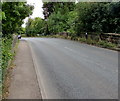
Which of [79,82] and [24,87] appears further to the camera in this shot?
[79,82]

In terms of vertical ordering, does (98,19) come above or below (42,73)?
above

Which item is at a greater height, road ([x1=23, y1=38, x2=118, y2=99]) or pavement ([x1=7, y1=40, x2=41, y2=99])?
pavement ([x1=7, y1=40, x2=41, y2=99])

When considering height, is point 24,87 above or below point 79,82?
above

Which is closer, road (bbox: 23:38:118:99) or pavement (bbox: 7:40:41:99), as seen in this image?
pavement (bbox: 7:40:41:99)

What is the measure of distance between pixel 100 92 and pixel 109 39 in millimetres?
14021

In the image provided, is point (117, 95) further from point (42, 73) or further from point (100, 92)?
point (42, 73)

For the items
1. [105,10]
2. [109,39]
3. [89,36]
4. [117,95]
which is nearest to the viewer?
[117,95]

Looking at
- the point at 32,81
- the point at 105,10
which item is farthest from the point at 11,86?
the point at 105,10

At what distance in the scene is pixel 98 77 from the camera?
301 inches

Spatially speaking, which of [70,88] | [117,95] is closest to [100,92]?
[117,95]

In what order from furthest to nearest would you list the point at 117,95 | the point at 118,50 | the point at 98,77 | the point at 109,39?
the point at 109,39
the point at 118,50
the point at 98,77
the point at 117,95

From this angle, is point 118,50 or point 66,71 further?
point 118,50

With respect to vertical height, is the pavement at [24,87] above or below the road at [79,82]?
above

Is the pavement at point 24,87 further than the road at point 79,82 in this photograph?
No
